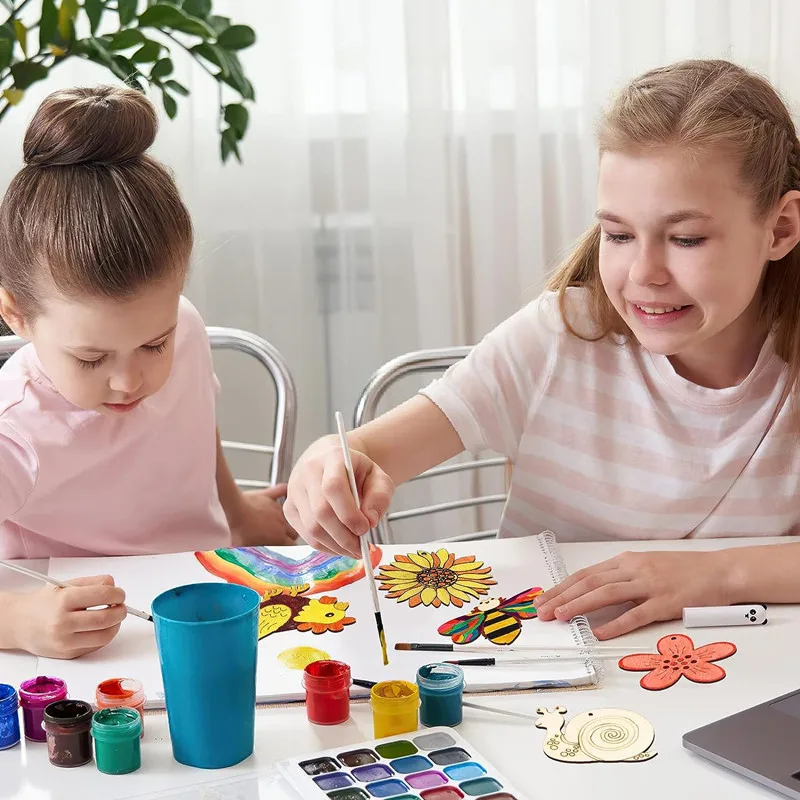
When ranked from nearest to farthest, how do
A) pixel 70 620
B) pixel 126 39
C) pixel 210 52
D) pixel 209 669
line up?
pixel 209 669 → pixel 70 620 → pixel 126 39 → pixel 210 52

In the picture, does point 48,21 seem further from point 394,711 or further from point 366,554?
point 394,711

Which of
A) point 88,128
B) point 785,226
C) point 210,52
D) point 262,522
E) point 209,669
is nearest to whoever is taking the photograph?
point 209,669

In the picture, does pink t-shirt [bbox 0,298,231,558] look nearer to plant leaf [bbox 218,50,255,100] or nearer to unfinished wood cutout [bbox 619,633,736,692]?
plant leaf [bbox 218,50,255,100]

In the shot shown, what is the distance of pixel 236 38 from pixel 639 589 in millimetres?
1141

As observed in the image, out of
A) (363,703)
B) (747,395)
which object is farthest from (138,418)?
(747,395)

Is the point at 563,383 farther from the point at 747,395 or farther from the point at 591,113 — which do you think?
the point at 591,113

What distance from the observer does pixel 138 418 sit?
53.7 inches

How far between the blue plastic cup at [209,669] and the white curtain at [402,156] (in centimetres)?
141

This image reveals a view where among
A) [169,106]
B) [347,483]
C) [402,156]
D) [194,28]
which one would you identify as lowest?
[347,483]

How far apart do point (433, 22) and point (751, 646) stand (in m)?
1.54

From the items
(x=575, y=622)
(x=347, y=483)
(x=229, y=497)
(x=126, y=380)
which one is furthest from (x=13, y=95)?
(x=575, y=622)

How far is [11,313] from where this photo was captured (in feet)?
3.89

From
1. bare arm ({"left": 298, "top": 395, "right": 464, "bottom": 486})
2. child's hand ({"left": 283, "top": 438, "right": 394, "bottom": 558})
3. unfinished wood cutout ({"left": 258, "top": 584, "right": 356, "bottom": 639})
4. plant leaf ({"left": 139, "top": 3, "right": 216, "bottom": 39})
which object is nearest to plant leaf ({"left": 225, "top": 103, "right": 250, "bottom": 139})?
plant leaf ({"left": 139, "top": 3, "right": 216, "bottom": 39})

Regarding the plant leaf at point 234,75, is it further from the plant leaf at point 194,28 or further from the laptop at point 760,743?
the laptop at point 760,743
